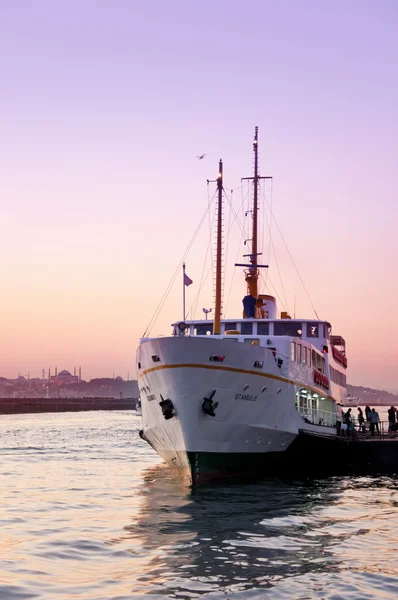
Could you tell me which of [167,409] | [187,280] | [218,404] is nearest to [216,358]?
[218,404]

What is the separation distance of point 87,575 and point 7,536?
17.0 feet

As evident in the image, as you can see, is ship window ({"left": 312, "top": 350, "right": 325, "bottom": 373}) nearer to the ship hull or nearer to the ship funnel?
the ship funnel

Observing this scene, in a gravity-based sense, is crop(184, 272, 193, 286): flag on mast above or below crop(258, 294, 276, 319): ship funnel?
above

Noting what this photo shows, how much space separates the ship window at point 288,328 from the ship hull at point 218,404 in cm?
657

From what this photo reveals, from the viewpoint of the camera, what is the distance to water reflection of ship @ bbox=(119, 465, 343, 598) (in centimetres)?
1442

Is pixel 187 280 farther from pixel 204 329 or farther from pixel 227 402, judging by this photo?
pixel 227 402

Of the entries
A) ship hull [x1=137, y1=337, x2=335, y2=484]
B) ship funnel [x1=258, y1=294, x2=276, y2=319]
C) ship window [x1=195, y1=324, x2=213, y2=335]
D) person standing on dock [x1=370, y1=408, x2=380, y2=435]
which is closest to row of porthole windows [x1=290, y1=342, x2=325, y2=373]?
ship hull [x1=137, y1=337, x2=335, y2=484]

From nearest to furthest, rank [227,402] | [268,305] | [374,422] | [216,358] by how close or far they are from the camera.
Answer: [216,358] < [227,402] < [268,305] < [374,422]

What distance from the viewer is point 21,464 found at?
40969 millimetres

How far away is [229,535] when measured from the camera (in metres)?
18.7

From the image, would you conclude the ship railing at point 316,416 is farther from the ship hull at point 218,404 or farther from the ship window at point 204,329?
the ship window at point 204,329

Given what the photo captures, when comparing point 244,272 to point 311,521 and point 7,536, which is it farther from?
point 7,536

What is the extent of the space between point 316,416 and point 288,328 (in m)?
4.75

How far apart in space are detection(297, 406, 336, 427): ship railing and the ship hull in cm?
302
